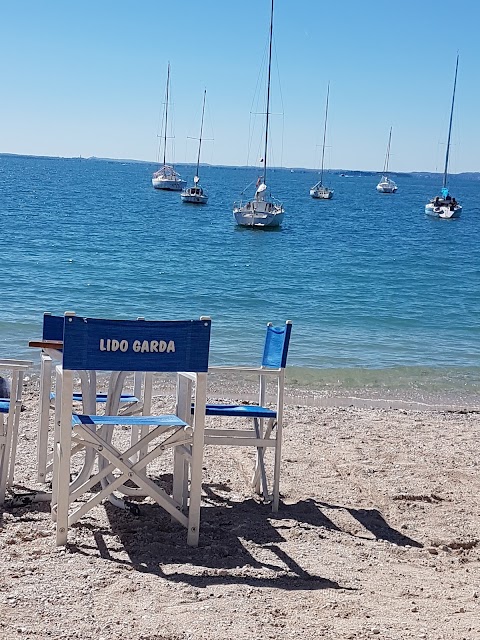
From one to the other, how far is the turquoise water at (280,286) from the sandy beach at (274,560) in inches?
178

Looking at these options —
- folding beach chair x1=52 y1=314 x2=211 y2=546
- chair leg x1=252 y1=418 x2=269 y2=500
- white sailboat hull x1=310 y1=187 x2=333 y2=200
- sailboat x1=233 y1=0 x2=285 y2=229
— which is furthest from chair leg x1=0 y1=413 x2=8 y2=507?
white sailboat hull x1=310 y1=187 x2=333 y2=200

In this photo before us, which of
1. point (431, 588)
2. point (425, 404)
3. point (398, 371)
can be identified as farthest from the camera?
point (398, 371)

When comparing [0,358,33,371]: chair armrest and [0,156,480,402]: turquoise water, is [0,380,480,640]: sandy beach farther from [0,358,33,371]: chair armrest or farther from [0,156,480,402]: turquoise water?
[0,156,480,402]: turquoise water

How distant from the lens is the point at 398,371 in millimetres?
11578

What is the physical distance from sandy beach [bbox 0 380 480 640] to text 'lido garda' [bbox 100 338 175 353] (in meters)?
0.95

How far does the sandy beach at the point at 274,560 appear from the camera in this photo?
147 inches

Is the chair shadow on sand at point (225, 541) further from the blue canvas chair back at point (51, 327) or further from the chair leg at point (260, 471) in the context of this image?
the blue canvas chair back at point (51, 327)

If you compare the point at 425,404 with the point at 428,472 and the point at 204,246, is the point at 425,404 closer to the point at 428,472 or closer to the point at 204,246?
the point at 428,472

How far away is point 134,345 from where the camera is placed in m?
4.43

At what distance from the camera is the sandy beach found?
12.3 ft

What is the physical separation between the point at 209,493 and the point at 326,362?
6.43 meters

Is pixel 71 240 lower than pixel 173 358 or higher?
lower

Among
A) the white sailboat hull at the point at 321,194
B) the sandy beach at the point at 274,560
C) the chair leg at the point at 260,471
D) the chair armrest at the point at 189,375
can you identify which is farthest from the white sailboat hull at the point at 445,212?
the chair armrest at the point at 189,375

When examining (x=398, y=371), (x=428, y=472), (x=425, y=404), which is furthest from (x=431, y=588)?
(x=398, y=371)
